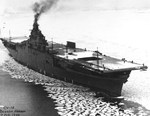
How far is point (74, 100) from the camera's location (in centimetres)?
2664

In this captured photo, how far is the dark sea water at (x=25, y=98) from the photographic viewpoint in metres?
24.3

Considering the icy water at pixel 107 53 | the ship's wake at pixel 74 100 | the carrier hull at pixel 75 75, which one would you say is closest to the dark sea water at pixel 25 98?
the icy water at pixel 107 53

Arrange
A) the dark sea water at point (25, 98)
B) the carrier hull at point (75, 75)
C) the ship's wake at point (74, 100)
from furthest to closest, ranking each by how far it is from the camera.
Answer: the carrier hull at point (75, 75), the dark sea water at point (25, 98), the ship's wake at point (74, 100)

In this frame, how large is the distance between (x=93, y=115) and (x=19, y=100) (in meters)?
7.88

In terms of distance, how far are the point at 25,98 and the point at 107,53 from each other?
20499mm

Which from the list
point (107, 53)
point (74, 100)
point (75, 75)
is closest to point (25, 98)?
point (74, 100)

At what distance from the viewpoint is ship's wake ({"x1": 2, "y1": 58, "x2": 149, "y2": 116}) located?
23.9 metres

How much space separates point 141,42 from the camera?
173ft

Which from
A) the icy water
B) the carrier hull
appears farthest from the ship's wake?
the carrier hull

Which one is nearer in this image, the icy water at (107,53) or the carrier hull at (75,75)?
the icy water at (107,53)

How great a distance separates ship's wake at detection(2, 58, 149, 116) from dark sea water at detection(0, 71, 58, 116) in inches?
30.5

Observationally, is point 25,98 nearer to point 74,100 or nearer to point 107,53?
point 74,100

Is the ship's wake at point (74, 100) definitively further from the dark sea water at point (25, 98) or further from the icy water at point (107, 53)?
the dark sea water at point (25, 98)

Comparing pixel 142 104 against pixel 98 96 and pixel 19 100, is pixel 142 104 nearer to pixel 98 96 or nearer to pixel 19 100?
pixel 98 96
